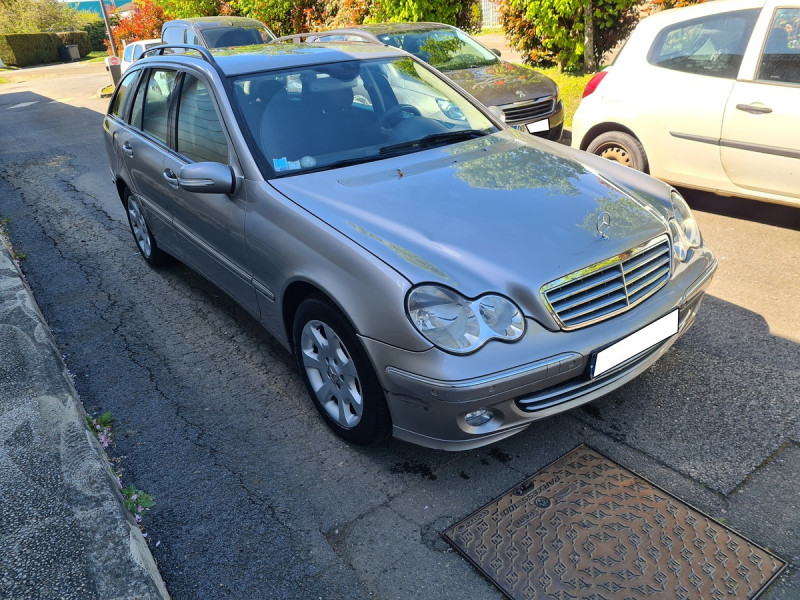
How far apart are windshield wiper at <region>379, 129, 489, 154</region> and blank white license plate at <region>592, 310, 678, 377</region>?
156cm

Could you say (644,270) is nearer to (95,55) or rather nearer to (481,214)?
(481,214)

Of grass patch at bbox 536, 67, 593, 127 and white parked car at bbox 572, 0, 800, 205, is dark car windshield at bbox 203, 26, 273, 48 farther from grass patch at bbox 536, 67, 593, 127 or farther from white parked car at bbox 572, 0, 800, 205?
white parked car at bbox 572, 0, 800, 205

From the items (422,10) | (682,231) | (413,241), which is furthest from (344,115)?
(422,10)

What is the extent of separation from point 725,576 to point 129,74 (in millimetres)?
5078

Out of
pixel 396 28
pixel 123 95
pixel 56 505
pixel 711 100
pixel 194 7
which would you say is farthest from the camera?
pixel 194 7

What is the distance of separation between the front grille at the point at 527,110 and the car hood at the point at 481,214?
3.70 meters

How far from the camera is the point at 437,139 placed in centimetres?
366

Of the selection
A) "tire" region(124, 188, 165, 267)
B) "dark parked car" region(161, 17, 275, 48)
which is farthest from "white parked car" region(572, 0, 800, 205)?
"dark parked car" region(161, 17, 275, 48)

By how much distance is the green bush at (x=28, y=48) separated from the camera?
3941 cm

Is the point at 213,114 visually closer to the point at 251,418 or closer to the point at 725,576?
the point at 251,418

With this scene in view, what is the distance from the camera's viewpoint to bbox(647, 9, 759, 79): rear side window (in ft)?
15.9

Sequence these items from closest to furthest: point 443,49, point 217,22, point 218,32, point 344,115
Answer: point 344,115, point 443,49, point 218,32, point 217,22

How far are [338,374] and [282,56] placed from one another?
2.05m

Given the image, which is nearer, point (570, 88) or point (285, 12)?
point (570, 88)
